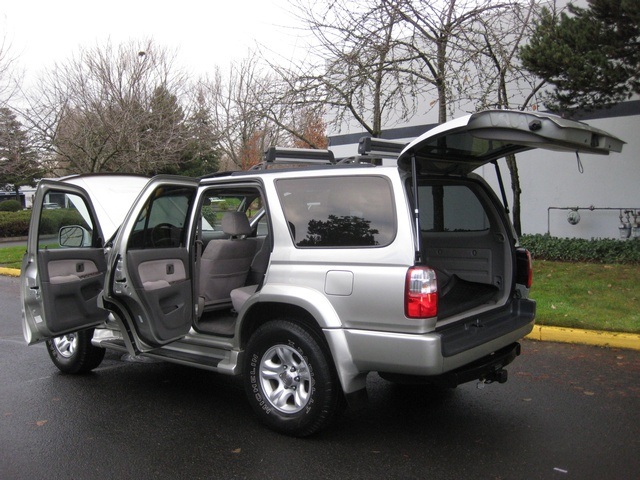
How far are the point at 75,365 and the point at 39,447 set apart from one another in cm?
165

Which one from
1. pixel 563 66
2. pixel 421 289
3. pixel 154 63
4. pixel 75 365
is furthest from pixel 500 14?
pixel 154 63

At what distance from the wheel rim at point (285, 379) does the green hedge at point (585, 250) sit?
867 centimetres

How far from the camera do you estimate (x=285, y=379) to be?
423 centimetres

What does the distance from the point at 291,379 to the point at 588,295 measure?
5861 millimetres

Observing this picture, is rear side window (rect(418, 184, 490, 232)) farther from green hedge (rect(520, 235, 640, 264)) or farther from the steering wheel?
green hedge (rect(520, 235, 640, 264))

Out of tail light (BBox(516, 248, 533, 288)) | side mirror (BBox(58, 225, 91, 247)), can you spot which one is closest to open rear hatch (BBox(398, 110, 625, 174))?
tail light (BBox(516, 248, 533, 288))

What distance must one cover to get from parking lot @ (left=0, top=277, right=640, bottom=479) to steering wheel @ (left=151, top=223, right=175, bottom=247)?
105 cm

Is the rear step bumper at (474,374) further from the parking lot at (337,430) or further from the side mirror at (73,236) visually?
the side mirror at (73,236)

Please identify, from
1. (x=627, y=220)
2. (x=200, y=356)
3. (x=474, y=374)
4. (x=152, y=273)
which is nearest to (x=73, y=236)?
(x=152, y=273)

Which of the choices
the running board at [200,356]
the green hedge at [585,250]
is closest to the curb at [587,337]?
the running board at [200,356]

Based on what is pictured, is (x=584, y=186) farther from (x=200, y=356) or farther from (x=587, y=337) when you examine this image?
(x=200, y=356)

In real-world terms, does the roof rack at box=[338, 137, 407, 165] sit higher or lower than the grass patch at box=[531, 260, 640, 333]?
higher

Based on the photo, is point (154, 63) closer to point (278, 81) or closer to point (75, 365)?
point (278, 81)

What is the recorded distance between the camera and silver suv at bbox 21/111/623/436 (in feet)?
12.2
